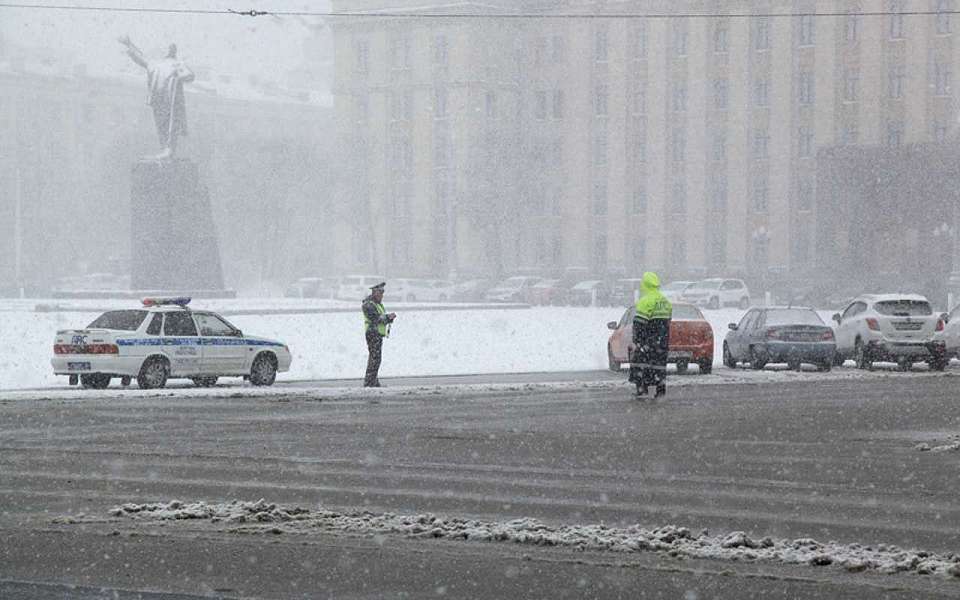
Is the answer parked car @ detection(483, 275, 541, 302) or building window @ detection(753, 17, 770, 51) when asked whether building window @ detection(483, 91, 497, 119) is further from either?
parked car @ detection(483, 275, 541, 302)

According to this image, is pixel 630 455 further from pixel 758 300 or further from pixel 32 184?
pixel 32 184

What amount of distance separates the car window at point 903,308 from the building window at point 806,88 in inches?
2623

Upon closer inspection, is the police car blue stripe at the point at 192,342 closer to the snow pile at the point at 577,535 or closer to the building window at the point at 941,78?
the snow pile at the point at 577,535

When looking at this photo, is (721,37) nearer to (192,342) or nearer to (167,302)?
(167,302)

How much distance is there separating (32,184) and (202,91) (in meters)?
26.0

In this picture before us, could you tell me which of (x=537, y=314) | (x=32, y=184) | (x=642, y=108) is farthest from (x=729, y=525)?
(x=32, y=184)

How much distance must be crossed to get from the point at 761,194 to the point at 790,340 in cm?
6885

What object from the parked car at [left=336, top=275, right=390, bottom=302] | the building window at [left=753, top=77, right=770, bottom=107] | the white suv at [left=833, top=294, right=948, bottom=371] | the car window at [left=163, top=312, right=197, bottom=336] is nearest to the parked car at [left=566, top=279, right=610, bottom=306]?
the parked car at [left=336, top=275, right=390, bottom=302]

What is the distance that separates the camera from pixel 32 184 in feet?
379

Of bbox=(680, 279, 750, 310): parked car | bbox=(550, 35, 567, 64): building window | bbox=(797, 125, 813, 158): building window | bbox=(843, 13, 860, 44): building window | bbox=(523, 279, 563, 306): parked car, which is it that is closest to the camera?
bbox=(680, 279, 750, 310): parked car

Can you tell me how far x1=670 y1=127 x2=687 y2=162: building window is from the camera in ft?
338

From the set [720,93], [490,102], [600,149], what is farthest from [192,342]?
[490,102]

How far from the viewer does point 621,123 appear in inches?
4178

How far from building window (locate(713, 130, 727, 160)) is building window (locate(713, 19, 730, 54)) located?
4845 millimetres
